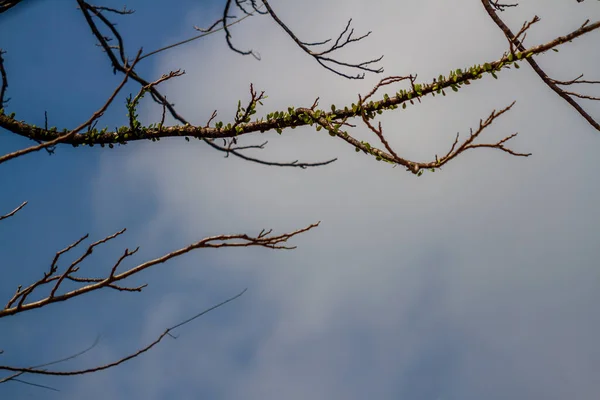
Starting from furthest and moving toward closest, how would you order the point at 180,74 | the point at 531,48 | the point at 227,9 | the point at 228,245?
the point at 531,48, the point at 180,74, the point at 227,9, the point at 228,245

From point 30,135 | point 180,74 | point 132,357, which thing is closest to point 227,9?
point 180,74

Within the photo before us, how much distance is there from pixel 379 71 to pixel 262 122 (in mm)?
1474

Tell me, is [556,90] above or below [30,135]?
below

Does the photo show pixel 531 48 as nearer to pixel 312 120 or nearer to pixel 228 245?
pixel 312 120

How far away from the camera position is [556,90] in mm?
4105

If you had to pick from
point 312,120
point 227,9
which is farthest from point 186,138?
point 227,9

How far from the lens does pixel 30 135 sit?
5.42 metres

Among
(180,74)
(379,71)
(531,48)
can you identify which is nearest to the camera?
(180,74)

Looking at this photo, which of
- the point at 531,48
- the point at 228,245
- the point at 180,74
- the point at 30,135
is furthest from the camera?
the point at 30,135

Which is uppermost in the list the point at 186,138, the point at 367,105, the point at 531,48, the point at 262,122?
the point at 186,138

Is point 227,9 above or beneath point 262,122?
beneath

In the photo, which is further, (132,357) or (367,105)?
(367,105)

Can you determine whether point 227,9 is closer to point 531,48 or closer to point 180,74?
point 180,74

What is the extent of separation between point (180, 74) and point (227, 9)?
3.46 ft
